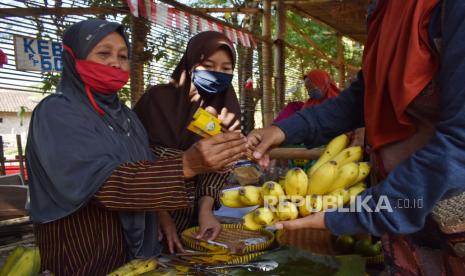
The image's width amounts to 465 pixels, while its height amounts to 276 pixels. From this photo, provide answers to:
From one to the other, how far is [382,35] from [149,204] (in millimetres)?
1080

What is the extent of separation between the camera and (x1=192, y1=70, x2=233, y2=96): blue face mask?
247cm

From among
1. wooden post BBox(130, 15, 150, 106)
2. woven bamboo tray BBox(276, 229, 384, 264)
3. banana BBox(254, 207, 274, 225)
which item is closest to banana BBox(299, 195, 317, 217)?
banana BBox(254, 207, 274, 225)

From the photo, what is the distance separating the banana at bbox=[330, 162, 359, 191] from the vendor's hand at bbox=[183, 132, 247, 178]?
41cm

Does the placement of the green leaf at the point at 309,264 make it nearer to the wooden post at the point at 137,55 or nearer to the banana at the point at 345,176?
the banana at the point at 345,176

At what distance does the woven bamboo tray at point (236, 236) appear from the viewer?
1.88 metres

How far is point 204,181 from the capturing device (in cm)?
259

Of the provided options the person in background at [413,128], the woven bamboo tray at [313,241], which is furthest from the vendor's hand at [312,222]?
the woven bamboo tray at [313,241]

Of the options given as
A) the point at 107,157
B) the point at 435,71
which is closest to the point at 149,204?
the point at 107,157

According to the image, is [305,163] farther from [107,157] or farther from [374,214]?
[374,214]

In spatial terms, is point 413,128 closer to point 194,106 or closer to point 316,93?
point 194,106

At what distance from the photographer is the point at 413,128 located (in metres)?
1.25

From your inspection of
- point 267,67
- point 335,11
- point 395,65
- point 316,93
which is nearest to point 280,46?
point 267,67

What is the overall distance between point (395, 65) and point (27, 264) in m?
1.42

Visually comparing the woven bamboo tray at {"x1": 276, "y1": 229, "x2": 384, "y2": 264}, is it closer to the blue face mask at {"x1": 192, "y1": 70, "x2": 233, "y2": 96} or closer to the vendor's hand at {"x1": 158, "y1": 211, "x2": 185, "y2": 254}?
the vendor's hand at {"x1": 158, "y1": 211, "x2": 185, "y2": 254}
